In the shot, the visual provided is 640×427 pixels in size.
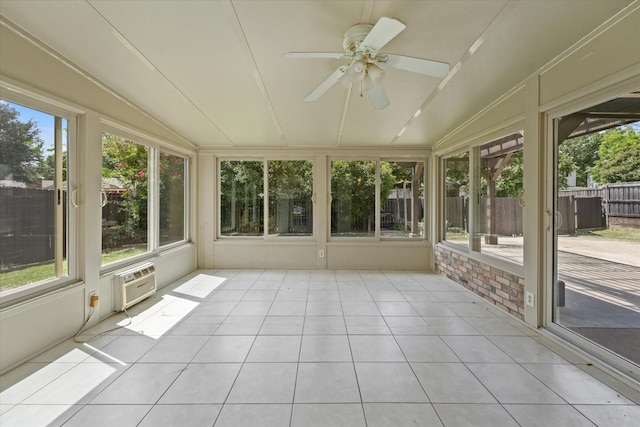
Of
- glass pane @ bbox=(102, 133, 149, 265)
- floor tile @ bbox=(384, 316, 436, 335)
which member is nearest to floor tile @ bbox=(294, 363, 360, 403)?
floor tile @ bbox=(384, 316, 436, 335)

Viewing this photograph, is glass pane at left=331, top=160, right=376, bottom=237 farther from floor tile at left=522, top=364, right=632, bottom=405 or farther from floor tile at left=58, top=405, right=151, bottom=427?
floor tile at left=58, top=405, right=151, bottom=427

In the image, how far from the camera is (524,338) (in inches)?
103

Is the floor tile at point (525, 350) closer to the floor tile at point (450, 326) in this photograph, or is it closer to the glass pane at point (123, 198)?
the floor tile at point (450, 326)

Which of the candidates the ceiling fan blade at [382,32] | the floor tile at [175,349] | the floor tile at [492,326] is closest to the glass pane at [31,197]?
the floor tile at [175,349]

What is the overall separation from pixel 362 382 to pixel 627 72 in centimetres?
271

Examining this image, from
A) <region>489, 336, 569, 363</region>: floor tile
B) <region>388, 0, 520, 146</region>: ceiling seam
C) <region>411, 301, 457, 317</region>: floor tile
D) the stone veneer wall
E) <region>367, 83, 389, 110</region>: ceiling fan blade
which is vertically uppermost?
<region>388, 0, 520, 146</region>: ceiling seam

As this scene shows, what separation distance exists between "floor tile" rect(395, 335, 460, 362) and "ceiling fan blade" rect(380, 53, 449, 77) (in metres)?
2.14

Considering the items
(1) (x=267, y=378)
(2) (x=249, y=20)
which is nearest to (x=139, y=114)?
(2) (x=249, y=20)

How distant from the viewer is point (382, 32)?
68.6 inches

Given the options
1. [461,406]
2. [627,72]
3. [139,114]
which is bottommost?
[461,406]

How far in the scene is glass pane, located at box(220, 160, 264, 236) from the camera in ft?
18.0

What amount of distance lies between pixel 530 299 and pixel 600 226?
34.9 inches

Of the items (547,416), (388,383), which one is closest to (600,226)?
(547,416)

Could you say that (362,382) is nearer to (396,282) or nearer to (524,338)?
(524,338)
